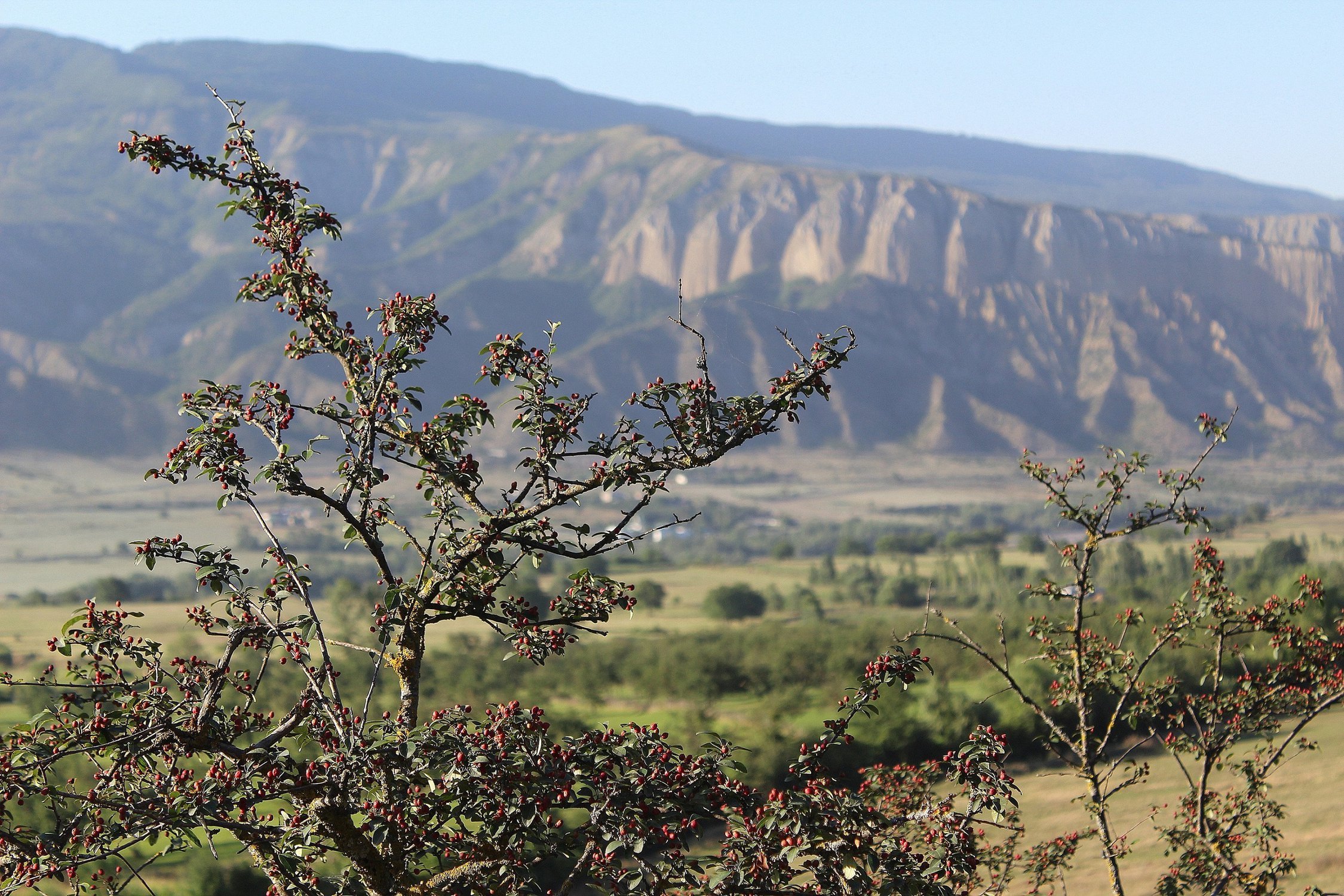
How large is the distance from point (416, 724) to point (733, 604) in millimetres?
68968

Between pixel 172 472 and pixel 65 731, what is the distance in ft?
4.15

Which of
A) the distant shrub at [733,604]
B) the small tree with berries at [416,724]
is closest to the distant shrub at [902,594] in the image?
the distant shrub at [733,604]

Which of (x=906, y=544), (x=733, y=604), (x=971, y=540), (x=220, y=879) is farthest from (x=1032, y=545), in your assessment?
(x=220, y=879)

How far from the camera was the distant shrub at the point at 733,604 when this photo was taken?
74.4 m

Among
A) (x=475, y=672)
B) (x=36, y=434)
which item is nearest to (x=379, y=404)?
(x=475, y=672)

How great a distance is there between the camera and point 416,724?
22.1 ft

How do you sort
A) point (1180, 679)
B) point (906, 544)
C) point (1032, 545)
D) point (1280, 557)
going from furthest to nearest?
point (906, 544), point (1032, 545), point (1280, 557), point (1180, 679)

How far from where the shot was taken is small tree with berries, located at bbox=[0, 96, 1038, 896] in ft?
18.7

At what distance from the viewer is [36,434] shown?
178625 mm

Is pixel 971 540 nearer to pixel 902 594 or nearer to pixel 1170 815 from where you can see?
pixel 902 594

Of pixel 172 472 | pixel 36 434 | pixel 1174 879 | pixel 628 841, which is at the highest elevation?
pixel 172 472

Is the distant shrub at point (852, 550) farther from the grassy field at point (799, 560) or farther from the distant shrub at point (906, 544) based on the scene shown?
the grassy field at point (799, 560)

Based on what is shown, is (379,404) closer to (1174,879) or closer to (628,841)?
(628,841)

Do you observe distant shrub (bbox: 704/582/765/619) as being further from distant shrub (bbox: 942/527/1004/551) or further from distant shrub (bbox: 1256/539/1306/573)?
distant shrub (bbox: 942/527/1004/551)
